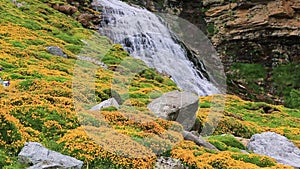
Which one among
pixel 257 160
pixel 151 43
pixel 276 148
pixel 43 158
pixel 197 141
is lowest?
pixel 151 43

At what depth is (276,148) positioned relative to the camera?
17469 mm

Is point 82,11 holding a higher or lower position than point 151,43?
higher

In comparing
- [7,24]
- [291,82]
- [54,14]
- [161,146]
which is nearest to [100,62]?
[7,24]

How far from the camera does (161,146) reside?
13523 millimetres

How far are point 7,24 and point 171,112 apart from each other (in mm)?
21655

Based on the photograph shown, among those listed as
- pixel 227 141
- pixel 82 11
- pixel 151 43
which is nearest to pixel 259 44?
pixel 151 43

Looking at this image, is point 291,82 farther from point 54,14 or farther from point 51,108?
point 51,108

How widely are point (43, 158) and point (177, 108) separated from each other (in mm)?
7635

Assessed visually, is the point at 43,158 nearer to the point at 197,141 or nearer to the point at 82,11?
the point at 197,141

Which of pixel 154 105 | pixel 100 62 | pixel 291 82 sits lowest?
→ pixel 291 82

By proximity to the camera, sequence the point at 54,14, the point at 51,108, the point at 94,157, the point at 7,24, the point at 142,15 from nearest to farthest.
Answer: the point at 94,157, the point at 51,108, the point at 7,24, the point at 54,14, the point at 142,15

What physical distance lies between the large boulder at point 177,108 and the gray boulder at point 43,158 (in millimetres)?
6293

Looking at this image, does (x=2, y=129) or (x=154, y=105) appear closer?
(x=2, y=129)

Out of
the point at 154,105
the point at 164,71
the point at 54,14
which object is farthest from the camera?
the point at 54,14
